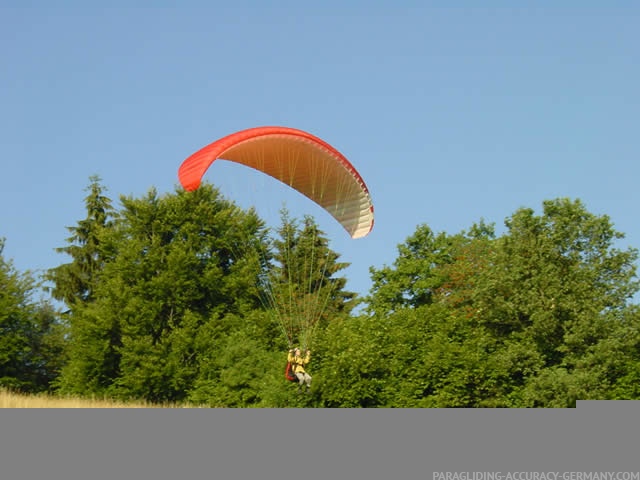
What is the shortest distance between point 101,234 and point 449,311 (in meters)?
15.5

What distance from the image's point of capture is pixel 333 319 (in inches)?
1298

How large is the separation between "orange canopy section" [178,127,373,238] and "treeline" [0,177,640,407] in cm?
531

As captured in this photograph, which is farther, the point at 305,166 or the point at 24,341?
the point at 24,341

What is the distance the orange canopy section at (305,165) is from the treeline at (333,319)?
531 centimetres

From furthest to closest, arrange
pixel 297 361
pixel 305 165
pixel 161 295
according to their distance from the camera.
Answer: pixel 161 295 < pixel 305 165 < pixel 297 361

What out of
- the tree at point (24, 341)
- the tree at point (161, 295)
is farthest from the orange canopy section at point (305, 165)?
the tree at point (24, 341)

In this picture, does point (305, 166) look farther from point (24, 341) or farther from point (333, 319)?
point (24, 341)

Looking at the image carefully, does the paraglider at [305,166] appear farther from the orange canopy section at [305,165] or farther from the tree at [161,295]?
the tree at [161,295]

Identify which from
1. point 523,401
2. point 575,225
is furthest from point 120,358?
point 575,225

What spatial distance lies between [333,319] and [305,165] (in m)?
15.5

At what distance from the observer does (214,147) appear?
15922mm

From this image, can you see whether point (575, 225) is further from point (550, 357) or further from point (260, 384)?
point (260, 384)

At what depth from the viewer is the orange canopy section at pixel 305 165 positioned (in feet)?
53.5

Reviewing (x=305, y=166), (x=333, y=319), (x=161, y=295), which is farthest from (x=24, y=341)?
(x=305, y=166)
